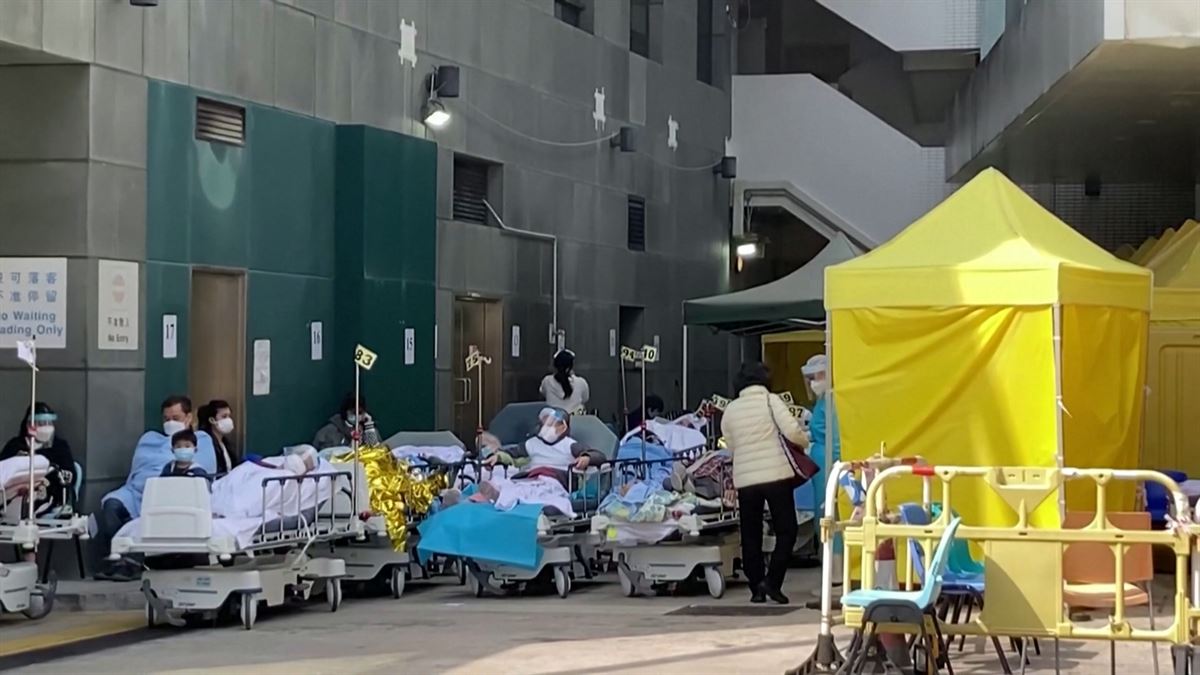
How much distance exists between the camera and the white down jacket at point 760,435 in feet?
46.7

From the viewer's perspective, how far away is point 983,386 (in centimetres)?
1362

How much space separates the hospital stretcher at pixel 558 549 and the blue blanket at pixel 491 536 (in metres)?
0.09

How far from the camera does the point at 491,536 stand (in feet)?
48.3

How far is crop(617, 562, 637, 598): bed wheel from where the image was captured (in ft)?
49.3

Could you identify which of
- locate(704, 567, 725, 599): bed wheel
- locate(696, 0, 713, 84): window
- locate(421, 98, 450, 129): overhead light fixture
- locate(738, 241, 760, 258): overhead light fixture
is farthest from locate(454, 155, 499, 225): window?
Answer: locate(738, 241, 760, 258): overhead light fixture

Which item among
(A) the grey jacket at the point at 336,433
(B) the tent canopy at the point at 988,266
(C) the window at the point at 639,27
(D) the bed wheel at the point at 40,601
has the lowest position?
(D) the bed wheel at the point at 40,601

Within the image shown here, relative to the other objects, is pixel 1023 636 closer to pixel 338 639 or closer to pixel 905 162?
pixel 338 639

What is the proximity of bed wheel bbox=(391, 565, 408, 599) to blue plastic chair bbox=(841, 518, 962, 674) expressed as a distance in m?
6.18

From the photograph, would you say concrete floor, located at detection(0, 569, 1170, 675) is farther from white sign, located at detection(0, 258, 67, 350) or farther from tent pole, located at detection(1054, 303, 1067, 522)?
white sign, located at detection(0, 258, 67, 350)

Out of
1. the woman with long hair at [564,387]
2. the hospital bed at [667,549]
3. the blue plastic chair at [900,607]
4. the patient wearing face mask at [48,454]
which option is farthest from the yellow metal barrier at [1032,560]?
the woman with long hair at [564,387]

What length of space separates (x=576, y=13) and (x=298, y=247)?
8612mm

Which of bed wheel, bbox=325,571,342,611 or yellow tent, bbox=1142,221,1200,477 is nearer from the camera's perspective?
bed wheel, bbox=325,571,342,611

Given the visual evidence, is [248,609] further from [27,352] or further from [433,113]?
[433,113]

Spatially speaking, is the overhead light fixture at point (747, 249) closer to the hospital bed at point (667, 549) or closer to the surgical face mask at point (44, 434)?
the hospital bed at point (667, 549)
